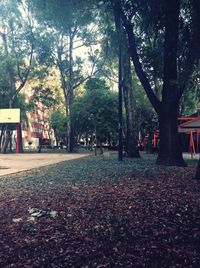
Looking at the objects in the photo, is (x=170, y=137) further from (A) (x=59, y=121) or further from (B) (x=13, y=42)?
(A) (x=59, y=121)

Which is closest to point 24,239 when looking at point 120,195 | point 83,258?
point 83,258

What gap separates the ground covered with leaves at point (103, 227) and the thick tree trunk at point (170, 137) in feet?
18.7

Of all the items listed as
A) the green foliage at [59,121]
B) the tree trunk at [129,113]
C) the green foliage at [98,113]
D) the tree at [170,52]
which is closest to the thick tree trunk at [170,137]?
the tree at [170,52]

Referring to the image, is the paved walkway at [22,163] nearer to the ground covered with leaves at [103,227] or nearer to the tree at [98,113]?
the ground covered with leaves at [103,227]

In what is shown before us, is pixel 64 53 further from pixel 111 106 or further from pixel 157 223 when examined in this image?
pixel 157 223

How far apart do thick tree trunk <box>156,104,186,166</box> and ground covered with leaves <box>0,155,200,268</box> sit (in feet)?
18.7

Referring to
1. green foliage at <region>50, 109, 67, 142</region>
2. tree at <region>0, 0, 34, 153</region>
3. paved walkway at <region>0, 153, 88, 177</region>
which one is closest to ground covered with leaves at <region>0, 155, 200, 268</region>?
paved walkway at <region>0, 153, 88, 177</region>

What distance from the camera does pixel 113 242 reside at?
4.10m

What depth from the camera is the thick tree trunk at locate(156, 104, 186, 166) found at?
42.3 ft

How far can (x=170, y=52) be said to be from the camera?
474 inches

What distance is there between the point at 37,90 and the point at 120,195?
4103cm

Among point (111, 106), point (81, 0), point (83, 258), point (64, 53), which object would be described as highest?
point (64, 53)

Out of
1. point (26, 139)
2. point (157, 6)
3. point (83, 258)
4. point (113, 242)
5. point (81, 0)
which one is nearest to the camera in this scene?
point (83, 258)

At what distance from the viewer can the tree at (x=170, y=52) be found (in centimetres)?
1104
